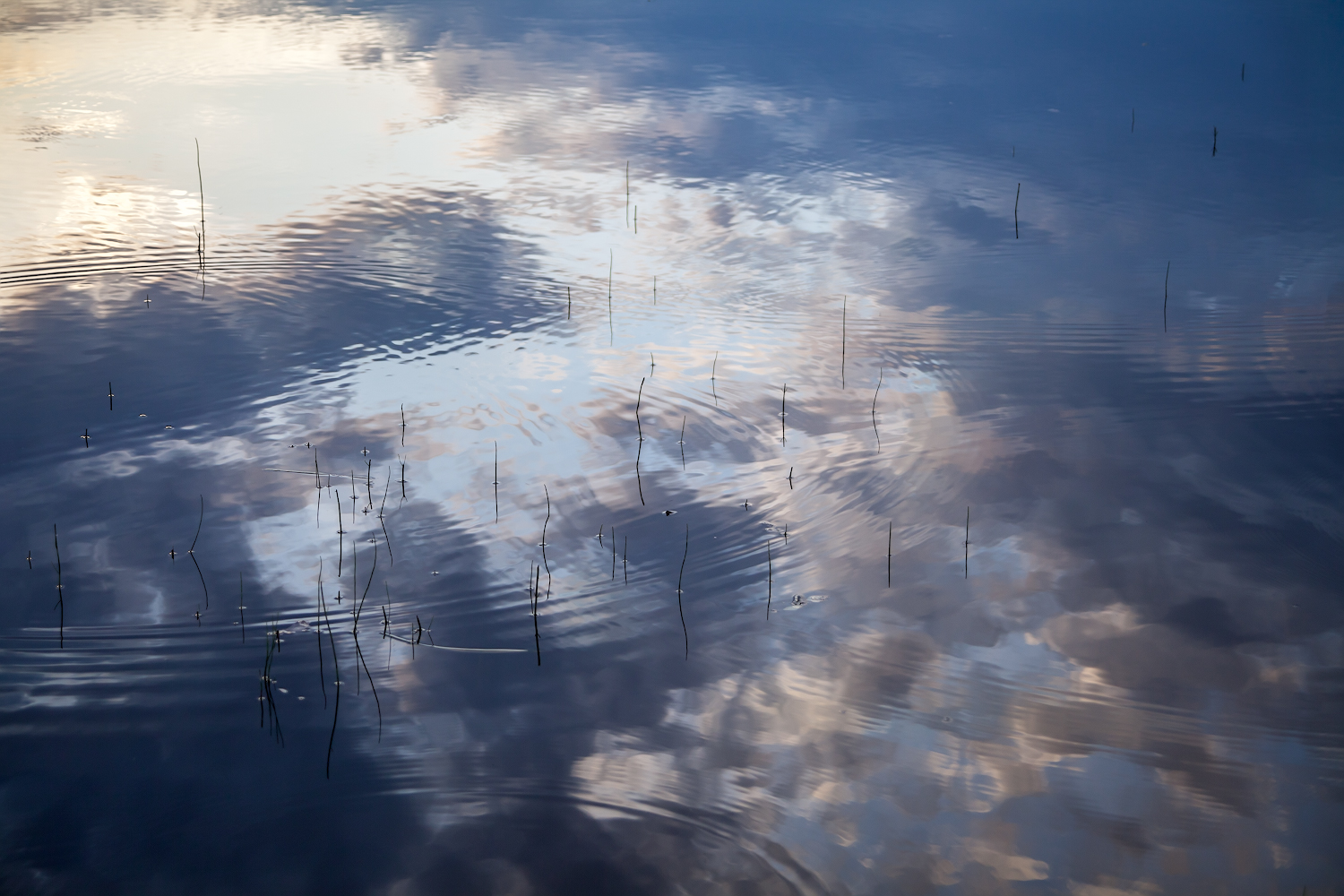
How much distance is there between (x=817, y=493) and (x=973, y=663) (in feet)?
3.03

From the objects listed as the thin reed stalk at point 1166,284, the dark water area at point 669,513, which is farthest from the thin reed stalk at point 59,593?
the thin reed stalk at point 1166,284

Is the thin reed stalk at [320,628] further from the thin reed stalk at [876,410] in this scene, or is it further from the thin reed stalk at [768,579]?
the thin reed stalk at [876,410]

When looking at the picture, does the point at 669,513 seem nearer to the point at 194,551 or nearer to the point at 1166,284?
the point at 194,551

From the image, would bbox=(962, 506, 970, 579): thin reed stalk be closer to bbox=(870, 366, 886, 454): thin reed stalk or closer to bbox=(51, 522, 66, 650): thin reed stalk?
bbox=(870, 366, 886, 454): thin reed stalk

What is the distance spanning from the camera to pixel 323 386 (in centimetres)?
414

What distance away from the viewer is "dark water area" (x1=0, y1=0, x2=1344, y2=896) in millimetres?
2299

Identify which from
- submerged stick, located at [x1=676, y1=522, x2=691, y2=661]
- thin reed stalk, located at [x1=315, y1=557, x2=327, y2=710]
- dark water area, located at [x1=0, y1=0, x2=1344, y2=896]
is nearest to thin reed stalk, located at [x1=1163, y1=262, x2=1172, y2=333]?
dark water area, located at [x1=0, y1=0, x2=1344, y2=896]

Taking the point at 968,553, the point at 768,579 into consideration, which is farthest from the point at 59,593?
the point at 968,553

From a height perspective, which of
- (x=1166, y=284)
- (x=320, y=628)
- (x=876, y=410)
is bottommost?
(x=320, y=628)

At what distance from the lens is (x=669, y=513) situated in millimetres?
3438

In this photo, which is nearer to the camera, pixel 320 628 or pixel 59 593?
pixel 320 628

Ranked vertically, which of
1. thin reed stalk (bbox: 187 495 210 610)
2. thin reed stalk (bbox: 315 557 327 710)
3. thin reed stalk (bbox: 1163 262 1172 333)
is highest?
thin reed stalk (bbox: 1163 262 1172 333)

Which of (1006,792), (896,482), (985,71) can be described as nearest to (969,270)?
(896,482)

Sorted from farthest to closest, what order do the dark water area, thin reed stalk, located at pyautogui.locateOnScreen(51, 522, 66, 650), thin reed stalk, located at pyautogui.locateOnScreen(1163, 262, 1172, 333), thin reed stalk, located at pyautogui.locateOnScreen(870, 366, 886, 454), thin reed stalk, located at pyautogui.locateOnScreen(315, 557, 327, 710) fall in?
1. thin reed stalk, located at pyautogui.locateOnScreen(1163, 262, 1172, 333)
2. thin reed stalk, located at pyautogui.locateOnScreen(870, 366, 886, 454)
3. thin reed stalk, located at pyautogui.locateOnScreen(51, 522, 66, 650)
4. thin reed stalk, located at pyautogui.locateOnScreen(315, 557, 327, 710)
5. the dark water area
